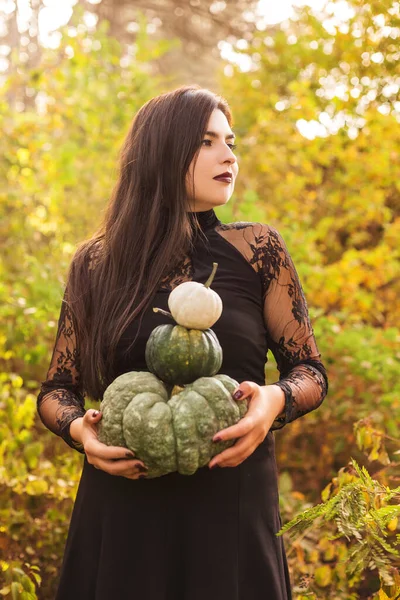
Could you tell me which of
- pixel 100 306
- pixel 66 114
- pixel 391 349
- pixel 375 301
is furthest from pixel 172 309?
pixel 66 114

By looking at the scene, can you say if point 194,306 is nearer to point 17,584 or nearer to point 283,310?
point 283,310

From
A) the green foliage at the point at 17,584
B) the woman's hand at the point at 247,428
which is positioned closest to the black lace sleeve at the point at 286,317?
the woman's hand at the point at 247,428

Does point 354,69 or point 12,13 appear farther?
point 12,13

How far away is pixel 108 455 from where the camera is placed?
1714 mm

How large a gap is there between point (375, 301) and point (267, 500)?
426cm

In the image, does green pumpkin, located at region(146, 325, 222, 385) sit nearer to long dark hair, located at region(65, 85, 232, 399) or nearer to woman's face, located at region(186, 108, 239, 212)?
long dark hair, located at region(65, 85, 232, 399)

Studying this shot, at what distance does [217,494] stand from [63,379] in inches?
23.6

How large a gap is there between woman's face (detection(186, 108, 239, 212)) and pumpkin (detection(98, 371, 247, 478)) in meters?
0.67

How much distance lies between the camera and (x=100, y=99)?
6828 millimetres

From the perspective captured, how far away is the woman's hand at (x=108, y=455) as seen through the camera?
1695 millimetres

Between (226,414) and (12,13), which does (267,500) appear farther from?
(12,13)

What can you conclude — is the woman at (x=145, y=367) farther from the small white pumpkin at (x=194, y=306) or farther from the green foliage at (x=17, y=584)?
the green foliage at (x=17, y=584)

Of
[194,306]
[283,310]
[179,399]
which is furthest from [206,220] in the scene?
[179,399]

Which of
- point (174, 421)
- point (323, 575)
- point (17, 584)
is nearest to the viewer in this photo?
point (174, 421)
